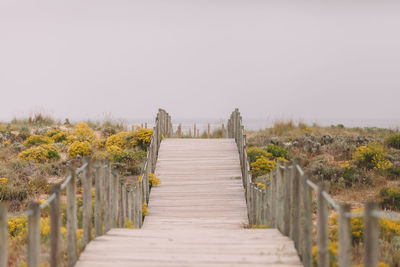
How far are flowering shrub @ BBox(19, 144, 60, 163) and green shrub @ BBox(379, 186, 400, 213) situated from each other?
11.4 m

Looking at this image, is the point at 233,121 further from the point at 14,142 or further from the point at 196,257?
the point at 196,257

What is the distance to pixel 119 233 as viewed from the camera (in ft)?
17.8

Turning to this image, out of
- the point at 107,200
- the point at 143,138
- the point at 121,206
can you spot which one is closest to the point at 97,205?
the point at 107,200

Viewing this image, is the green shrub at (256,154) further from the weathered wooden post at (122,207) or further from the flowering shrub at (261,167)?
the weathered wooden post at (122,207)

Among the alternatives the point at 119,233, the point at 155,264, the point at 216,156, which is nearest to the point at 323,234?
the point at 155,264

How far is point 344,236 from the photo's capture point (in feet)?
10.8

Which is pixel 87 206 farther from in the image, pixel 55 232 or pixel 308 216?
pixel 308 216

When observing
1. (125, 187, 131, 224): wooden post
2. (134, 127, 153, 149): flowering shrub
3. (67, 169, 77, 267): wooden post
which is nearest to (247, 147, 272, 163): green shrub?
(134, 127, 153, 149): flowering shrub

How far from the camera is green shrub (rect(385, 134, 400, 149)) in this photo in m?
17.1

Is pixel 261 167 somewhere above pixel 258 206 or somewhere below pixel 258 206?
above

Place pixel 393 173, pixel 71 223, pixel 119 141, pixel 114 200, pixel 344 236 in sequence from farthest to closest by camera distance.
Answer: pixel 119 141 → pixel 393 173 → pixel 114 200 → pixel 71 223 → pixel 344 236

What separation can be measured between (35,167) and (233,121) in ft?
24.9

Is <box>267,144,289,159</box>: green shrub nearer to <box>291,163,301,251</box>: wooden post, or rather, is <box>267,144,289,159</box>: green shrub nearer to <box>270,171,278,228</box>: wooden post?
<box>270,171,278,228</box>: wooden post

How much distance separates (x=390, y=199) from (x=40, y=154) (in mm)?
11911
